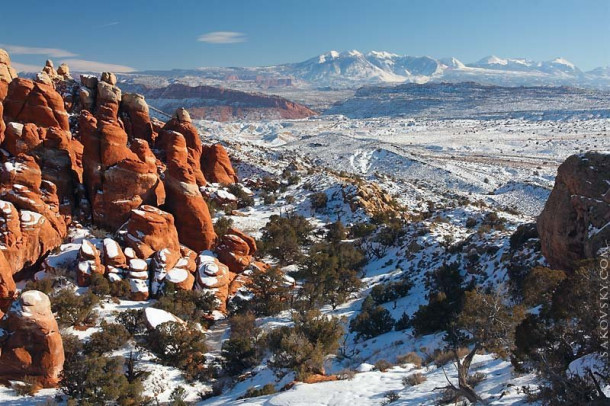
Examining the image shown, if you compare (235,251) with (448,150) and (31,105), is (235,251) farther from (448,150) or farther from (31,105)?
(448,150)

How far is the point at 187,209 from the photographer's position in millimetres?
25703

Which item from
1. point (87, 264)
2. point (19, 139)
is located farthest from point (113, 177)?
point (19, 139)

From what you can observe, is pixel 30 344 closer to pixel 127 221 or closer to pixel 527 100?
pixel 127 221

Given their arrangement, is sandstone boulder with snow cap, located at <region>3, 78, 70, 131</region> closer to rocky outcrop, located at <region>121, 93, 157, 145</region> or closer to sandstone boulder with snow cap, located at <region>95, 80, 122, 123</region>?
sandstone boulder with snow cap, located at <region>95, 80, 122, 123</region>

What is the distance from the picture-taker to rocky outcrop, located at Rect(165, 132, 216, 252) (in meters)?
25.5

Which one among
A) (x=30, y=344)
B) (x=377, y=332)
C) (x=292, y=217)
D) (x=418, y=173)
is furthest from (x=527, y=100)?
(x=30, y=344)

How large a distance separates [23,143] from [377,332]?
22.5 m

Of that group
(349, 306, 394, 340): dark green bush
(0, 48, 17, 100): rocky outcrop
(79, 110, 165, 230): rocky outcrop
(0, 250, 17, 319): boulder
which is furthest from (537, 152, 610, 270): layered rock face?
(0, 48, 17, 100): rocky outcrop

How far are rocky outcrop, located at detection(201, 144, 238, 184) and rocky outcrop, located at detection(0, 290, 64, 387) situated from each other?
83.8 ft

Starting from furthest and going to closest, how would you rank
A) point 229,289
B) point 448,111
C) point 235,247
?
point 448,111 < point 235,247 < point 229,289

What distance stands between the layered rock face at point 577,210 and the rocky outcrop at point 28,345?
741 inches

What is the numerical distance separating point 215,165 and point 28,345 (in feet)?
87.9

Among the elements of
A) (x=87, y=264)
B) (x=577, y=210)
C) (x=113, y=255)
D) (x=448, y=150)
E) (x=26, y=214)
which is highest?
(x=448, y=150)

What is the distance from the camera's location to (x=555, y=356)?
914cm
